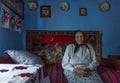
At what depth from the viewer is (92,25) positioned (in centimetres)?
398

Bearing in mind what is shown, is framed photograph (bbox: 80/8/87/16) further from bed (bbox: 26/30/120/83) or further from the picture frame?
bed (bbox: 26/30/120/83)

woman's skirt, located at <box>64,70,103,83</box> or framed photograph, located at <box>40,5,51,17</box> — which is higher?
framed photograph, located at <box>40,5,51,17</box>

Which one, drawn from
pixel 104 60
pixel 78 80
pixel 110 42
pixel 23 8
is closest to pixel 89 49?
pixel 78 80

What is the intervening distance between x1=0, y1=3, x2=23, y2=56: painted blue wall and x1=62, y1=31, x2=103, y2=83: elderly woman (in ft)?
3.11

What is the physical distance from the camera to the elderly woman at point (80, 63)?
2.57 m

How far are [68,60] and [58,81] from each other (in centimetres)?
35

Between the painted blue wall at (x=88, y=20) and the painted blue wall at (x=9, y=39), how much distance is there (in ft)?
1.12

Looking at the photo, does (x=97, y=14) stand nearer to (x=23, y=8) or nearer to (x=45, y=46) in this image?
(x=45, y=46)

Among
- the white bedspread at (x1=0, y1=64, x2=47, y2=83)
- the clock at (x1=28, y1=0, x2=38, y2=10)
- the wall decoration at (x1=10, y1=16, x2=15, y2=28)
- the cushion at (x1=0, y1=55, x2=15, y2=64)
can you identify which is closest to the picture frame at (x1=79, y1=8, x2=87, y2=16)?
the clock at (x1=28, y1=0, x2=38, y2=10)

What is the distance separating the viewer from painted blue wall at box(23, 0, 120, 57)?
3.96 metres

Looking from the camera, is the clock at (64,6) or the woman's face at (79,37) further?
the clock at (64,6)

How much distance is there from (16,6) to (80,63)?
1.53m

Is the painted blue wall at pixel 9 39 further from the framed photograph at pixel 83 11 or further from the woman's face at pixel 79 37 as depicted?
the framed photograph at pixel 83 11

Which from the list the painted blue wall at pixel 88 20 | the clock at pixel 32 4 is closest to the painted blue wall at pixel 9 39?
the painted blue wall at pixel 88 20
